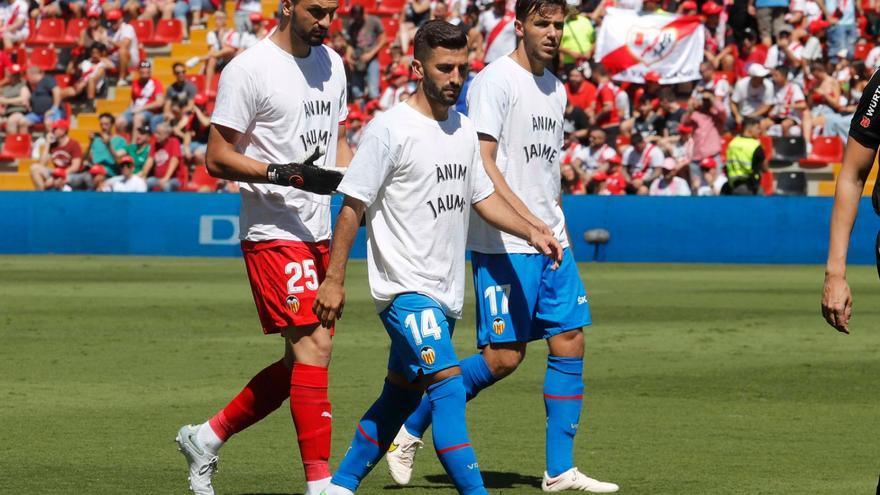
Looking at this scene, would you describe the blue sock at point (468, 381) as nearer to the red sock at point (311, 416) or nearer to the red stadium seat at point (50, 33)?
the red sock at point (311, 416)

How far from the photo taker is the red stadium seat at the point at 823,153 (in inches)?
989

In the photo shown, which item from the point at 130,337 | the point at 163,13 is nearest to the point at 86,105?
the point at 163,13

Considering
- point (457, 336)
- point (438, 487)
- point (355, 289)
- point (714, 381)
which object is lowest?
point (355, 289)

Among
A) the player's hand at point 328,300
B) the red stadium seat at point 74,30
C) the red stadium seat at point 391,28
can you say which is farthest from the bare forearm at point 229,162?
the red stadium seat at point 74,30

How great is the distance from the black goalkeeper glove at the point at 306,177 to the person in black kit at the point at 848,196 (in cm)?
213

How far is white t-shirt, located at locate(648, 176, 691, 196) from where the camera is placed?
24469mm

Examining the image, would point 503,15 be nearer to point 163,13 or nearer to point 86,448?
point 163,13

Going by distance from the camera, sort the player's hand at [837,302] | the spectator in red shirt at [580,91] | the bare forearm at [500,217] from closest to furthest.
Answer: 1. the player's hand at [837,302]
2. the bare forearm at [500,217]
3. the spectator in red shirt at [580,91]

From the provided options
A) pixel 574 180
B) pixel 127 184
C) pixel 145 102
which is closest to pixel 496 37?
pixel 574 180

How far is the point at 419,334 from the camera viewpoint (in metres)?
6.16

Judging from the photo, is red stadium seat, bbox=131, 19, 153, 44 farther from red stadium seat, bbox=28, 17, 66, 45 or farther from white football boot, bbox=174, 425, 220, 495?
white football boot, bbox=174, 425, 220, 495

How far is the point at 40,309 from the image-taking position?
16344 millimetres

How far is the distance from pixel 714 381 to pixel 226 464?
4.45 metres

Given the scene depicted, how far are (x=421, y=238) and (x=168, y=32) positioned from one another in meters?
26.5
